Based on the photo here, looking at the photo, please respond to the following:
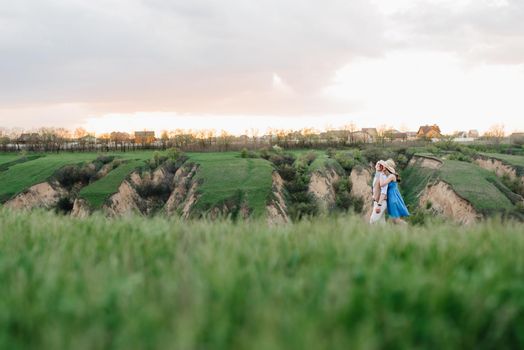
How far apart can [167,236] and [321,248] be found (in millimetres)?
1961

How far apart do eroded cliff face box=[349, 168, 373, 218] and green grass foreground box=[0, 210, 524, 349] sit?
5219 centimetres

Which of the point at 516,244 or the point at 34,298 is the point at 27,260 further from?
the point at 516,244

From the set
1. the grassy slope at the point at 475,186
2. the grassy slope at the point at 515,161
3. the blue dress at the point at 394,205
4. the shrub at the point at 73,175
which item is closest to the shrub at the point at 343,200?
the grassy slope at the point at 475,186

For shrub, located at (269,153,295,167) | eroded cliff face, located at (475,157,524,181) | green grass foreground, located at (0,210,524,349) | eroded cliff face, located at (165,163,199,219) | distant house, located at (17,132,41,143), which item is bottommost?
eroded cliff face, located at (165,163,199,219)

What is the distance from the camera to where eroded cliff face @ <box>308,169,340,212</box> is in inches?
2216

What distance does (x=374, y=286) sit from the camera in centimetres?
334

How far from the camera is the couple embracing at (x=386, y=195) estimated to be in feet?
58.9

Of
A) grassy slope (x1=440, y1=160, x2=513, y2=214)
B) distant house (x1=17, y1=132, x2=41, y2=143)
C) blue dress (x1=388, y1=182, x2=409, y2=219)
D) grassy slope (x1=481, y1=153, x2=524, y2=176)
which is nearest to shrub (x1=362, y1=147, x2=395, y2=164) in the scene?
grassy slope (x1=481, y1=153, x2=524, y2=176)

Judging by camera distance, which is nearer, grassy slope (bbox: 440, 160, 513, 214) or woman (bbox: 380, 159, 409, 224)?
woman (bbox: 380, 159, 409, 224)

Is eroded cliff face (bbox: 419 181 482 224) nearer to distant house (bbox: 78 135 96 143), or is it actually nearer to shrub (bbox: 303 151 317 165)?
shrub (bbox: 303 151 317 165)

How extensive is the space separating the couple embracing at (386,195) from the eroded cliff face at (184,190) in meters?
32.6

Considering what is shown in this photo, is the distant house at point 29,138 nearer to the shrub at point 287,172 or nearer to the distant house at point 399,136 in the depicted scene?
the shrub at point 287,172

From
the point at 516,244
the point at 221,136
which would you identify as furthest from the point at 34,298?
the point at 221,136

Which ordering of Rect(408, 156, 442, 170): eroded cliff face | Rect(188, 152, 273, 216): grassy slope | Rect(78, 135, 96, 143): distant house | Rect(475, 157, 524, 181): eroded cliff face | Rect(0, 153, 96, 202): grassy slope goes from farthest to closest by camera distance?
1. Rect(78, 135, 96, 143): distant house
2. Rect(408, 156, 442, 170): eroded cliff face
3. Rect(0, 153, 96, 202): grassy slope
4. Rect(475, 157, 524, 181): eroded cliff face
5. Rect(188, 152, 273, 216): grassy slope
